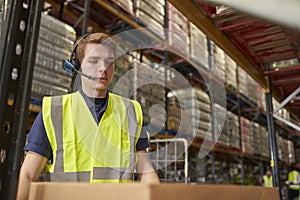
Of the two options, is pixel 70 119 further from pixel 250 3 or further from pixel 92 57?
pixel 250 3

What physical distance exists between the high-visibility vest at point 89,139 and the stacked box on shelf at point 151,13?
2.86m

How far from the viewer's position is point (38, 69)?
2.43 meters

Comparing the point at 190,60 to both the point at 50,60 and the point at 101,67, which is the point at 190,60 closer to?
the point at 50,60

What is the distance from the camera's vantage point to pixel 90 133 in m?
0.99

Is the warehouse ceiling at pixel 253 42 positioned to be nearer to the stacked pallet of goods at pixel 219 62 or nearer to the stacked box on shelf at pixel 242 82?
the stacked pallet of goods at pixel 219 62

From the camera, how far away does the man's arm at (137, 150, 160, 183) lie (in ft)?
3.59

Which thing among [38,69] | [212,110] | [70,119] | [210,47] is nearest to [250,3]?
[70,119]


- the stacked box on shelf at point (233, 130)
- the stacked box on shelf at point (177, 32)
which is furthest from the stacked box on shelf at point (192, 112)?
the stacked box on shelf at point (233, 130)

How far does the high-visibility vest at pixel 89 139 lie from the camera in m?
0.91

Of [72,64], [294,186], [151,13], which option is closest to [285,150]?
[294,186]

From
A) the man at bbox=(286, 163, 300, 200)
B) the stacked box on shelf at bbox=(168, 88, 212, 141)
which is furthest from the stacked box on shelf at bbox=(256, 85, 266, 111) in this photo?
the man at bbox=(286, 163, 300, 200)

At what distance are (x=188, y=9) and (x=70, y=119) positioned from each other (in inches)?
23.3

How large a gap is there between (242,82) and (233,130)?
1023 millimetres

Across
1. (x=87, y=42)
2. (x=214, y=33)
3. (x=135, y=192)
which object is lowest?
(x=135, y=192)
